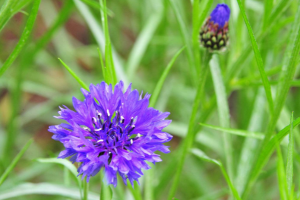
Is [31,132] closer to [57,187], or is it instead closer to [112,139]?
[57,187]

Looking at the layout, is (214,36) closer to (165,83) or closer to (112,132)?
(112,132)

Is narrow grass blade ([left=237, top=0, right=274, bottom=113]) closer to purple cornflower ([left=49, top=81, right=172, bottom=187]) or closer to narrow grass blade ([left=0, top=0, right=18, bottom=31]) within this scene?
purple cornflower ([left=49, top=81, right=172, bottom=187])

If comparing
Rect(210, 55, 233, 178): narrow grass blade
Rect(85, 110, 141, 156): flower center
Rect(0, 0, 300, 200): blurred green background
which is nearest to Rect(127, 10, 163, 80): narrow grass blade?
Rect(0, 0, 300, 200): blurred green background

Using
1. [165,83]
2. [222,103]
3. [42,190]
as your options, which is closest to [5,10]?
[42,190]

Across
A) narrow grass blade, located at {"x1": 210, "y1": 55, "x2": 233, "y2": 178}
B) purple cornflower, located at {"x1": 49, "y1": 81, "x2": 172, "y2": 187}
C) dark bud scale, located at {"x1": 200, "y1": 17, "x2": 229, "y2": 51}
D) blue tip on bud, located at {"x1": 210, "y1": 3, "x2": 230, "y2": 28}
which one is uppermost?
blue tip on bud, located at {"x1": 210, "y1": 3, "x2": 230, "y2": 28}

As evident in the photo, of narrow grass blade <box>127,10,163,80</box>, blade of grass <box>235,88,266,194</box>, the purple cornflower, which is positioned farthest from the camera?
narrow grass blade <box>127,10,163,80</box>

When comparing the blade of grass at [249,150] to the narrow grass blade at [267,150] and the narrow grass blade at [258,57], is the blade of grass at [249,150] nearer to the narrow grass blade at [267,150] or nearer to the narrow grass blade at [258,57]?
the narrow grass blade at [267,150]

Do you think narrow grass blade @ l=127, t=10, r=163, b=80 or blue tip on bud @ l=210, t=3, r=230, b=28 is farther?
narrow grass blade @ l=127, t=10, r=163, b=80
